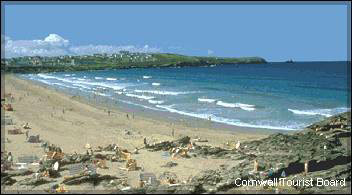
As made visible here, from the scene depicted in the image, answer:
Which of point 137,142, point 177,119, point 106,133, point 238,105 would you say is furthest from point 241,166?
point 238,105

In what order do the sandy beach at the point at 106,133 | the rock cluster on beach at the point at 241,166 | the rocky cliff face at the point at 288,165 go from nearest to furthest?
the rocky cliff face at the point at 288,165 → the rock cluster on beach at the point at 241,166 → the sandy beach at the point at 106,133

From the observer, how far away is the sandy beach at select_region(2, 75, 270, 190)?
57.9 ft

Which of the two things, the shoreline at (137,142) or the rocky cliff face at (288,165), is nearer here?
the rocky cliff face at (288,165)

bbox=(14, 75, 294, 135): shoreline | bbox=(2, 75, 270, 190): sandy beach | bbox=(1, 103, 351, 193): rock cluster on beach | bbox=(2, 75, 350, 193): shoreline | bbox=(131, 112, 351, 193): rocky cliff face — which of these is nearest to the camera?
bbox=(131, 112, 351, 193): rocky cliff face

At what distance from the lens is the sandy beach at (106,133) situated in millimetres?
17641

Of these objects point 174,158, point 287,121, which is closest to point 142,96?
point 287,121

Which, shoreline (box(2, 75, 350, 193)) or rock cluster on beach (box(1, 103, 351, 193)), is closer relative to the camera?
rock cluster on beach (box(1, 103, 351, 193))

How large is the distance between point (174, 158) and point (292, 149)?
178 inches

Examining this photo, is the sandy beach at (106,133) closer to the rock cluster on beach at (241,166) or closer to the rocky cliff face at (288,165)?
the rock cluster on beach at (241,166)

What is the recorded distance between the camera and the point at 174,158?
61.9 ft

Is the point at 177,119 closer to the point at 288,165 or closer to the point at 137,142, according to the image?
the point at 137,142

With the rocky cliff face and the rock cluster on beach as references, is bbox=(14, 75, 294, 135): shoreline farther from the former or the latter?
the rocky cliff face

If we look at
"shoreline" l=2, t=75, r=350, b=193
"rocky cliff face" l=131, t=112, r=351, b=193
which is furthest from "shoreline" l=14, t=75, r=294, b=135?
"rocky cliff face" l=131, t=112, r=351, b=193

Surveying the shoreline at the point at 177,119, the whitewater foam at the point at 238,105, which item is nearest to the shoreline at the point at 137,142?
the shoreline at the point at 177,119
